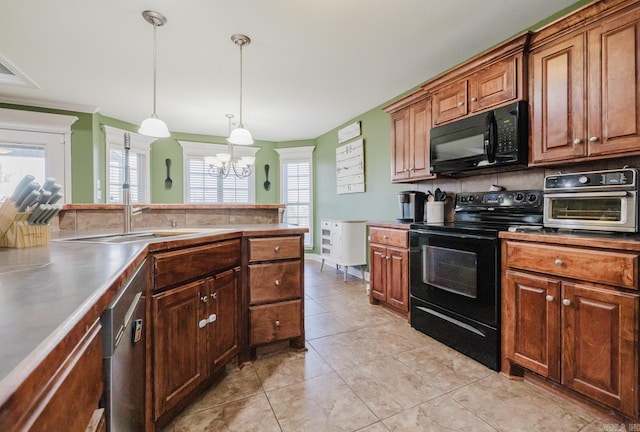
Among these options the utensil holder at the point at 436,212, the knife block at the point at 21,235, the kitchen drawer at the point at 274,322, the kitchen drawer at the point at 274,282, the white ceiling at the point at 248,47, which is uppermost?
the white ceiling at the point at 248,47

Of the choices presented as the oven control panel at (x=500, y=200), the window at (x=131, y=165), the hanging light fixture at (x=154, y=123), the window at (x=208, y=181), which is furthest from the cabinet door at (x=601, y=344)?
the window at (x=208, y=181)

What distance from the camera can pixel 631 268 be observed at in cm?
140

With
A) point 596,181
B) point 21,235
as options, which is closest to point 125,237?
point 21,235

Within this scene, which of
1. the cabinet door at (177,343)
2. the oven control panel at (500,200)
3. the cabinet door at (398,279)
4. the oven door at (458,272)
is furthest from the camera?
the cabinet door at (398,279)

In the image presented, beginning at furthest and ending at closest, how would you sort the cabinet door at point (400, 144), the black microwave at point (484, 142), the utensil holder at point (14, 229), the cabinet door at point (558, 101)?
the cabinet door at point (400, 144)
the black microwave at point (484, 142)
the cabinet door at point (558, 101)
the utensil holder at point (14, 229)

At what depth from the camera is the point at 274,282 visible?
210 centimetres

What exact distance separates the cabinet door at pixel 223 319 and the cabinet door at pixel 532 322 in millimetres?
1758

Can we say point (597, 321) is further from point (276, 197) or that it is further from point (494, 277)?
point (276, 197)

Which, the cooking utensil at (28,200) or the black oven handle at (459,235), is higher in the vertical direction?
the cooking utensil at (28,200)

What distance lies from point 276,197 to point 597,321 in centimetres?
539

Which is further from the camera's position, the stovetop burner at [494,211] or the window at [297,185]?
the window at [297,185]

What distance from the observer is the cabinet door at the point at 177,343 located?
4.50 feet

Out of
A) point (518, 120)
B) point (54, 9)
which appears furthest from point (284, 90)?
point (518, 120)

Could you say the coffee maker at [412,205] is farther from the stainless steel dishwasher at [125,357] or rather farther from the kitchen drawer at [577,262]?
the stainless steel dishwasher at [125,357]
